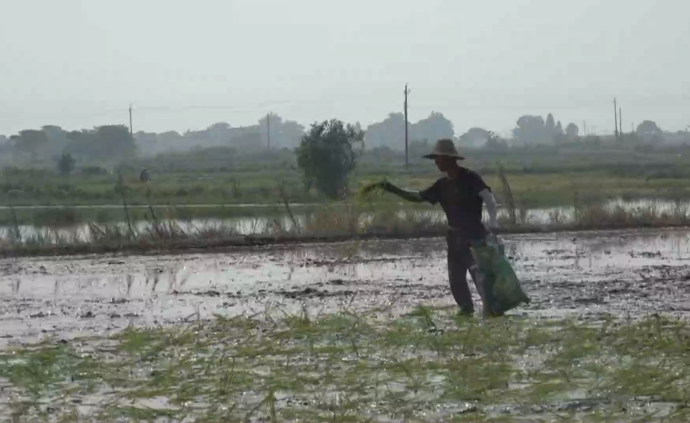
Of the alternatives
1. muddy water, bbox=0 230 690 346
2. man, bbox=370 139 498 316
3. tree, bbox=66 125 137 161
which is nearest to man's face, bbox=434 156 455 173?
man, bbox=370 139 498 316

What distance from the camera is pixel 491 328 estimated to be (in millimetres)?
Result: 10359

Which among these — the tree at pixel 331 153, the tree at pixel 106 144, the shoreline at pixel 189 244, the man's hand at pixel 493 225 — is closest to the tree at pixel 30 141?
the tree at pixel 106 144

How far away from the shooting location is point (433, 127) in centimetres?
Result: 19212

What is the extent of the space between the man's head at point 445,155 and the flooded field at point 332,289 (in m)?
1.49

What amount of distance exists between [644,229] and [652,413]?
18.0 metres

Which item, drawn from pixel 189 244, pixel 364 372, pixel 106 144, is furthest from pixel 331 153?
pixel 106 144

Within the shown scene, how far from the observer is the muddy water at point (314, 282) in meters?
12.9

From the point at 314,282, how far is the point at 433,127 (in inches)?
6978

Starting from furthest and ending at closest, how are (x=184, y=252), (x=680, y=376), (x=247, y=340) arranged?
(x=184, y=252), (x=247, y=340), (x=680, y=376)

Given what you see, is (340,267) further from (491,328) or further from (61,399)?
(61,399)

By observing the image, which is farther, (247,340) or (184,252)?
(184,252)

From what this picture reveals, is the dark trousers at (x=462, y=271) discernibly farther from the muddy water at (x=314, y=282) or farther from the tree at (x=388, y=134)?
the tree at (x=388, y=134)

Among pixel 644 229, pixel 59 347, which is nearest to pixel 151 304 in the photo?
pixel 59 347

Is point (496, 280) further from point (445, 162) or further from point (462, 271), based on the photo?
point (445, 162)
